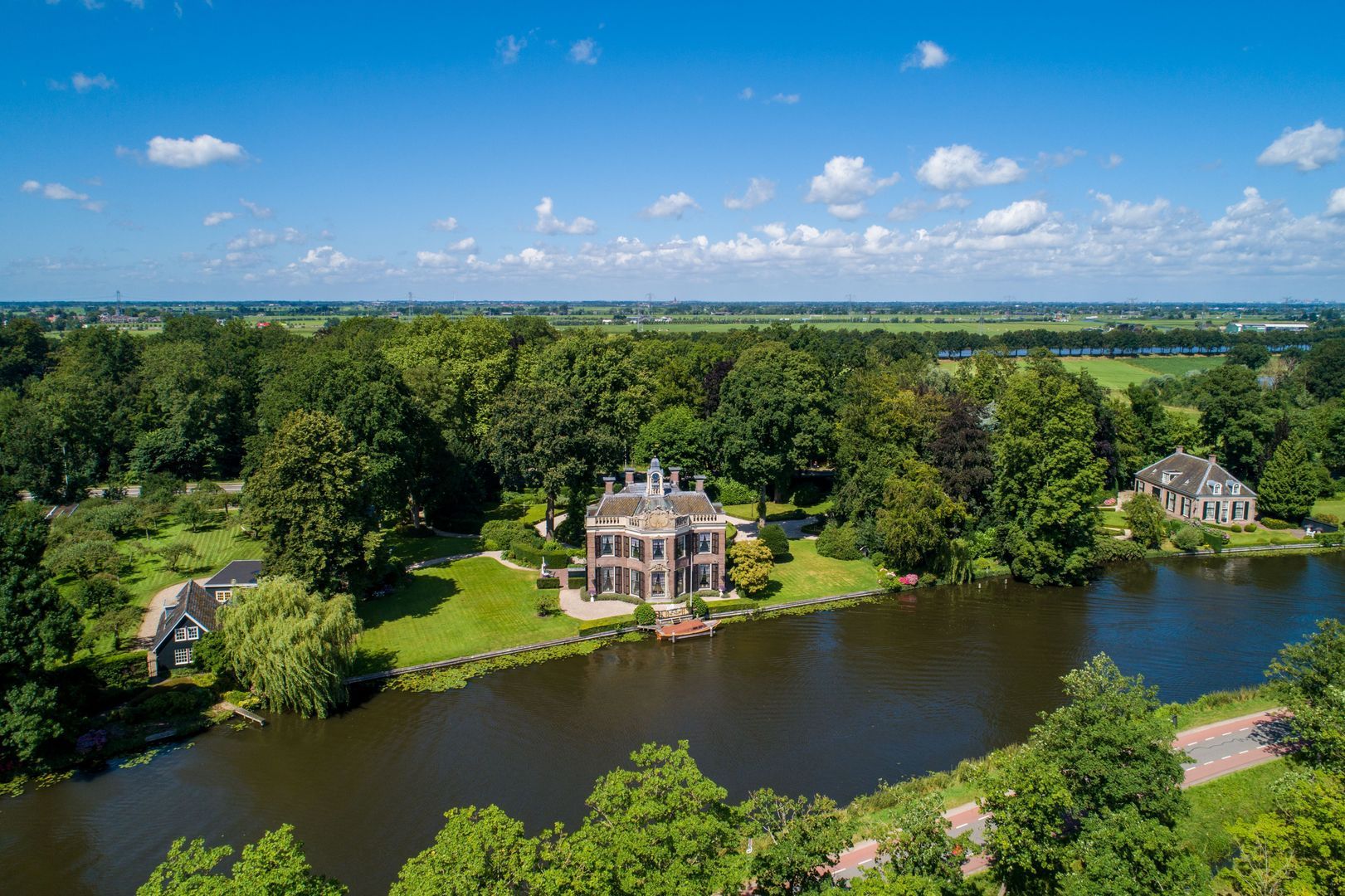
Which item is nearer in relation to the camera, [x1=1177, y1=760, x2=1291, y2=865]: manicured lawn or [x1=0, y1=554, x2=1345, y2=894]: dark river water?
[x1=1177, y1=760, x2=1291, y2=865]: manicured lawn

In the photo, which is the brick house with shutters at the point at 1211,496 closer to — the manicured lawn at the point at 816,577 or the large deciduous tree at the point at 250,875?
the manicured lawn at the point at 816,577

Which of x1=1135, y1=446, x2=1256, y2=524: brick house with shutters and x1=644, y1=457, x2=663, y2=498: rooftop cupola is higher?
x1=644, y1=457, x2=663, y2=498: rooftop cupola

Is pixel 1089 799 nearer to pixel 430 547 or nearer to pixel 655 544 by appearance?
pixel 655 544

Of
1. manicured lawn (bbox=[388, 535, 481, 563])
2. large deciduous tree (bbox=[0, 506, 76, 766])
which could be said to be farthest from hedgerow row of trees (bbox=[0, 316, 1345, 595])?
large deciduous tree (bbox=[0, 506, 76, 766])

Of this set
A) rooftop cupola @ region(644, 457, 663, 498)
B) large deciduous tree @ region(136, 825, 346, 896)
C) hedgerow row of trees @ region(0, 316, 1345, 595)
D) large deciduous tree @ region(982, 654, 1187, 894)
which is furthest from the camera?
hedgerow row of trees @ region(0, 316, 1345, 595)

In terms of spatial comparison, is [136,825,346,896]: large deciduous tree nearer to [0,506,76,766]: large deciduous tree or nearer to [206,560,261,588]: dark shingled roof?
[0,506,76,766]: large deciduous tree
